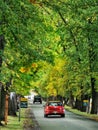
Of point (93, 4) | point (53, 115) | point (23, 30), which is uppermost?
point (93, 4)

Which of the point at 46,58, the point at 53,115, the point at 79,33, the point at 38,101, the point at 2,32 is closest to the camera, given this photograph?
the point at 2,32

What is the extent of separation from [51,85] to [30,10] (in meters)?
70.7

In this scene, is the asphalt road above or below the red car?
below

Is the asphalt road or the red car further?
the red car

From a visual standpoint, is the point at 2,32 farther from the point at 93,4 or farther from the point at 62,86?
the point at 62,86

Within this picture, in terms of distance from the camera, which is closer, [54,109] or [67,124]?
[67,124]

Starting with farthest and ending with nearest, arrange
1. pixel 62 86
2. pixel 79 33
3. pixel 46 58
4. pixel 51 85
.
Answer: pixel 51 85 < pixel 62 86 < pixel 79 33 < pixel 46 58

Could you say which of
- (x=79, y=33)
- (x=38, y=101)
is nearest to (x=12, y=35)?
(x=79, y=33)

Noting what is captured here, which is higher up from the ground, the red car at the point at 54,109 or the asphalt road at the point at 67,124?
the red car at the point at 54,109

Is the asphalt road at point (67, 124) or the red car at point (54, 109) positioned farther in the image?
the red car at point (54, 109)

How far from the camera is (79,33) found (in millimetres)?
23094

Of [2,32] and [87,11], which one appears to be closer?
[2,32]

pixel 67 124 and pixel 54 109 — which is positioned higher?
pixel 54 109

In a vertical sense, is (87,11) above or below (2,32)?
above
